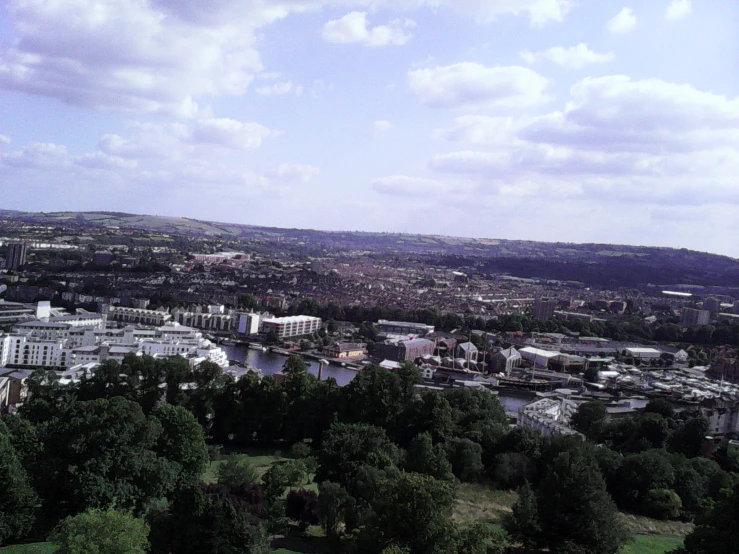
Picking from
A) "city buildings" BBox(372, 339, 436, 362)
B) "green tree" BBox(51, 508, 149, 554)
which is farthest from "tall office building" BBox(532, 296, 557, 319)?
"green tree" BBox(51, 508, 149, 554)

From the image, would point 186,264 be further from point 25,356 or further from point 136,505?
point 136,505

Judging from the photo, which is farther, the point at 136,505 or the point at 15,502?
the point at 136,505

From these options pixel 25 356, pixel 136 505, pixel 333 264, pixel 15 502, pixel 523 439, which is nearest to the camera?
pixel 15 502

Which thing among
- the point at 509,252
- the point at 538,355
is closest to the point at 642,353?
the point at 538,355

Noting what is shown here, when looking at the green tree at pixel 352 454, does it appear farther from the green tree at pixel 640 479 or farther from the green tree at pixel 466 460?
the green tree at pixel 640 479

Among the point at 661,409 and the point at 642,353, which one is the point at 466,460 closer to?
the point at 661,409

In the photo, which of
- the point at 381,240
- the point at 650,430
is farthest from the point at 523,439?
the point at 381,240

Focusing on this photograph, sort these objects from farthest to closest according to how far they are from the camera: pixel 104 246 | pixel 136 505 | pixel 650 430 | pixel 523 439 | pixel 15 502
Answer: pixel 104 246, pixel 650 430, pixel 523 439, pixel 136 505, pixel 15 502

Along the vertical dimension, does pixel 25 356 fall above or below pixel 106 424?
below
